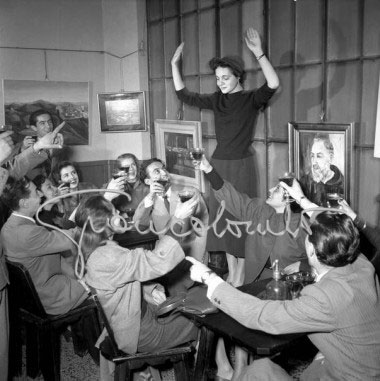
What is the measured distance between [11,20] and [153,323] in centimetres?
437

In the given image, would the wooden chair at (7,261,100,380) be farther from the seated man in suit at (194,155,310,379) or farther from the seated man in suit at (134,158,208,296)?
the seated man in suit at (194,155,310,379)

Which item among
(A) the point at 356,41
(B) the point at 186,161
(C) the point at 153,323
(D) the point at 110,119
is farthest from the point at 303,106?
(D) the point at 110,119

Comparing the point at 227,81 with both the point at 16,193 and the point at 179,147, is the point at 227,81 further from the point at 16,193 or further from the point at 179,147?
the point at 16,193

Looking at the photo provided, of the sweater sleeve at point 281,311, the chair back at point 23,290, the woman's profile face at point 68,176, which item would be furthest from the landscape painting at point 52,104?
the sweater sleeve at point 281,311

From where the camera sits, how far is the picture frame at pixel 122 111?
18.7 feet

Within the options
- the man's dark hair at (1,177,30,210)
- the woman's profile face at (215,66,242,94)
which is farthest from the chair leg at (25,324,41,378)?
the woman's profile face at (215,66,242,94)

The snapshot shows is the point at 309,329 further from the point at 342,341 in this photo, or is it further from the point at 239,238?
the point at 239,238

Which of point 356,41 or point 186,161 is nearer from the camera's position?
point 356,41

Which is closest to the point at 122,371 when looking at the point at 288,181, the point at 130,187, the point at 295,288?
the point at 295,288

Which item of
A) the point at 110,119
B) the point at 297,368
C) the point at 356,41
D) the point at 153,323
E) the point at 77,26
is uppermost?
the point at 77,26

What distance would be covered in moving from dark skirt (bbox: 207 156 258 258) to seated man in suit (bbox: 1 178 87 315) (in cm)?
148

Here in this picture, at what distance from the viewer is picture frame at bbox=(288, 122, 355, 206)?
353cm

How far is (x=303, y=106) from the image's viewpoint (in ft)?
12.7

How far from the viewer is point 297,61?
3.87 metres
